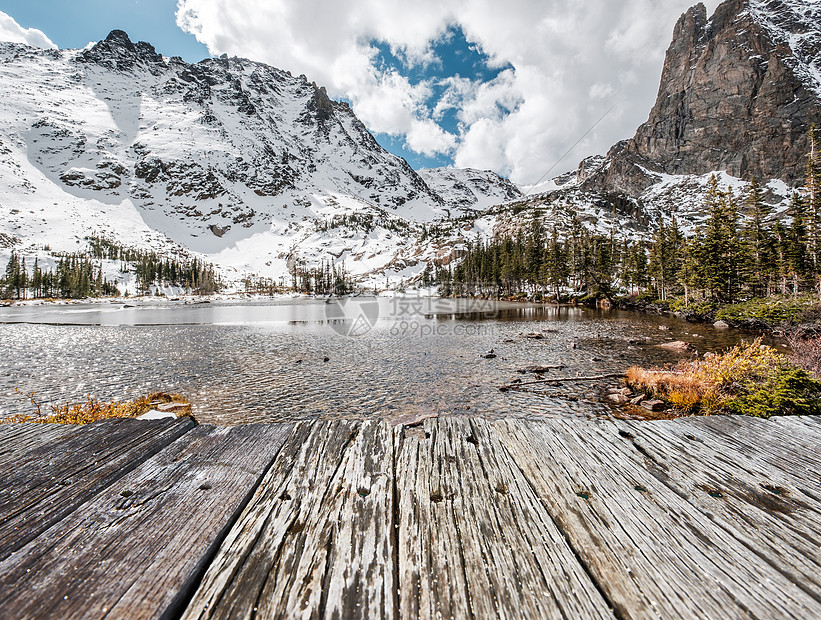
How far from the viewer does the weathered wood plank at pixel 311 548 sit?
1.83 m

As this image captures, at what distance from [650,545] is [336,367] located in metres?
17.9

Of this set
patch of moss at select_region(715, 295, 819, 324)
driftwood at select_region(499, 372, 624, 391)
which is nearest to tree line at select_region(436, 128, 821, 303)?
patch of moss at select_region(715, 295, 819, 324)

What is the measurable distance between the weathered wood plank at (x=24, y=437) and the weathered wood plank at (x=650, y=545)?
5.49 m

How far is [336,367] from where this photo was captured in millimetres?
19078

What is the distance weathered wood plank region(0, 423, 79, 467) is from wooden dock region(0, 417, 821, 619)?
3cm

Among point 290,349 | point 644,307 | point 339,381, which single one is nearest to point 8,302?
point 290,349

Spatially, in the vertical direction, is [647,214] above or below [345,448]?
above

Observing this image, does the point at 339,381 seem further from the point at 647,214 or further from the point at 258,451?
the point at 647,214

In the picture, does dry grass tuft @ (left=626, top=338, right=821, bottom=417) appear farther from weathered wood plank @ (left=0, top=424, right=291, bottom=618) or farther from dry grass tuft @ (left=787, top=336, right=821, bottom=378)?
weathered wood plank @ (left=0, top=424, right=291, bottom=618)

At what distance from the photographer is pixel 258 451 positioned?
3.71 metres

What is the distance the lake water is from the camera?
41.1 ft

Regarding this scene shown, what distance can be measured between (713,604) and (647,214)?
225 metres

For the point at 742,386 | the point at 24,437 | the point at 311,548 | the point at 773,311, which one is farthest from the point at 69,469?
the point at 773,311

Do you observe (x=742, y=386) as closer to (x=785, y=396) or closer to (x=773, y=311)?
(x=785, y=396)
